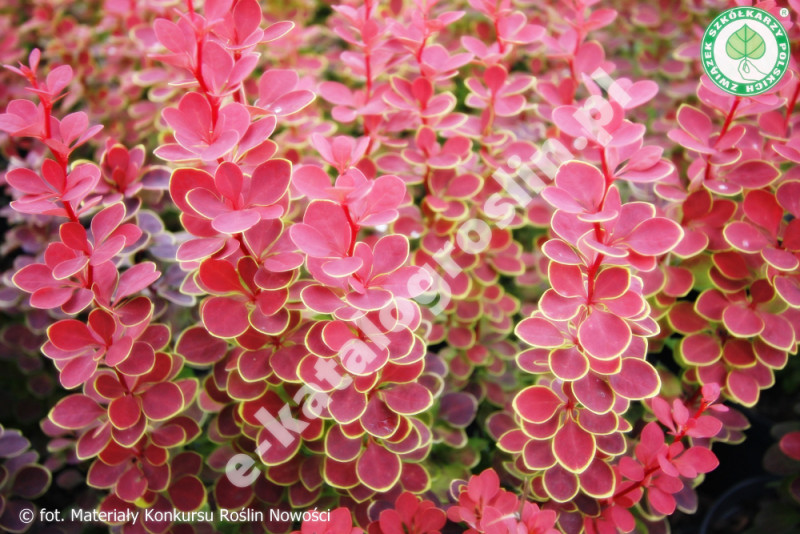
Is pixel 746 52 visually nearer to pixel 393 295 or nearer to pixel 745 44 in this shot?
pixel 745 44

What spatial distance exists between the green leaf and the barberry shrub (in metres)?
0.05

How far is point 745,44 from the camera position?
0.93 m

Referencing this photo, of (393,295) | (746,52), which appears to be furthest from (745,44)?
(393,295)

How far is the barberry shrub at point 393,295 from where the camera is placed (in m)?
0.74

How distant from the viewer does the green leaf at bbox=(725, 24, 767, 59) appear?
2.99 feet

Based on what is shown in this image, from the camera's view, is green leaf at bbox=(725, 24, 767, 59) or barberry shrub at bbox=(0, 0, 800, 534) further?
green leaf at bbox=(725, 24, 767, 59)

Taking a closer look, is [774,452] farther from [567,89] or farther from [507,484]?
[567,89]

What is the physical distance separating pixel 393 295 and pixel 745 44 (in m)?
0.72

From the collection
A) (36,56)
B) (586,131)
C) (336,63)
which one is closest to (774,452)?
(586,131)

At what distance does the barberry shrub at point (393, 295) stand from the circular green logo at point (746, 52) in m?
0.03

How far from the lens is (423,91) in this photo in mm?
987

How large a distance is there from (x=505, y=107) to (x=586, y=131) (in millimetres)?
295

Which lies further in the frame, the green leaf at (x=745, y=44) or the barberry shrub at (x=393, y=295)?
the green leaf at (x=745, y=44)

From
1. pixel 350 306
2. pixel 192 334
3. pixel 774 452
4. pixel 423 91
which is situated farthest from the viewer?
pixel 774 452
